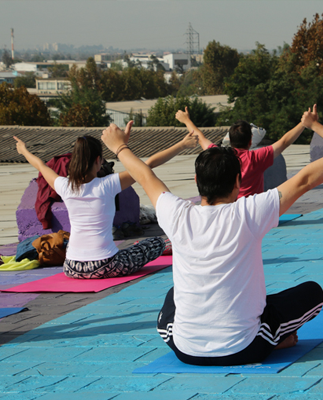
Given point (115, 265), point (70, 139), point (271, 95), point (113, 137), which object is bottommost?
point (70, 139)

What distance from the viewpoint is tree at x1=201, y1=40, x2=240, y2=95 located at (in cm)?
9519

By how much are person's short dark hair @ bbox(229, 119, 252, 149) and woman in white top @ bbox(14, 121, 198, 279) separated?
145 centimetres

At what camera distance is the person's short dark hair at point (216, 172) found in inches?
96.7

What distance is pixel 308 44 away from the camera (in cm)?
4769

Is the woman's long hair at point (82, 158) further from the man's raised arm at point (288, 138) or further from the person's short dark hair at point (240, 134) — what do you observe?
the man's raised arm at point (288, 138)

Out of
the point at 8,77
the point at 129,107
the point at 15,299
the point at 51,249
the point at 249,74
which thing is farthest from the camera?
the point at 8,77

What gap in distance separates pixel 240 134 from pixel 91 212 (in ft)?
5.88

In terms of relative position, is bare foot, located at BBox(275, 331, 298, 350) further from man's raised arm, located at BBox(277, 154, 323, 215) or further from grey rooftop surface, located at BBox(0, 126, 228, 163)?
grey rooftop surface, located at BBox(0, 126, 228, 163)

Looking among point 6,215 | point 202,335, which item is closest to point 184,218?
point 202,335

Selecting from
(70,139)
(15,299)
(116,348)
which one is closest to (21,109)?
(70,139)

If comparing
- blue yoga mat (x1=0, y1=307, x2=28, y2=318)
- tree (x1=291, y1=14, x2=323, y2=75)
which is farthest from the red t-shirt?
tree (x1=291, y1=14, x2=323, y2=75)

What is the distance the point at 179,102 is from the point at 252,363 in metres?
53.5

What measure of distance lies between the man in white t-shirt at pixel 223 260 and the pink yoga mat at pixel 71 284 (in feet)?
7.25

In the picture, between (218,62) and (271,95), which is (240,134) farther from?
(218,62)
